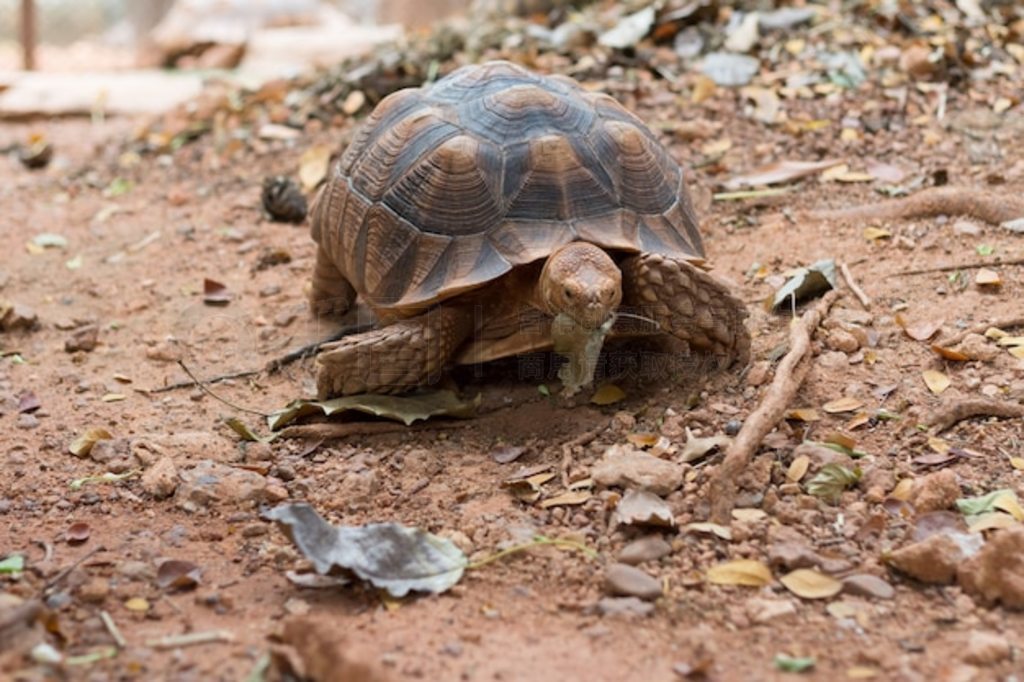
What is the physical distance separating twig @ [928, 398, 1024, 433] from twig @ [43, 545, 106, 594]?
7.42 feet

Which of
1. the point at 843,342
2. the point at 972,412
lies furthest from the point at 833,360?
the point at 972,412

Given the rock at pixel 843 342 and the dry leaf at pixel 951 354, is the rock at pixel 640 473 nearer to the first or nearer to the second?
the rock at pixel 843 342

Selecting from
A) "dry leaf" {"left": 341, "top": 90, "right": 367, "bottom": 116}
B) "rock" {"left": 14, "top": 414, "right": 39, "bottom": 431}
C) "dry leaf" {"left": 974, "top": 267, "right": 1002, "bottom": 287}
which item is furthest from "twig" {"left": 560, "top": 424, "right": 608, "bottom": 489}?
"dry leaf" {"left": 341, "top": 90, "right": 367, "bottom": 116}

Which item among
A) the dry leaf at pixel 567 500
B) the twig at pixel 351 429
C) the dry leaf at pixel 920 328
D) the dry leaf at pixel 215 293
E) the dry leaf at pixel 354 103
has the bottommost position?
the dry leaf at pixel 215 293

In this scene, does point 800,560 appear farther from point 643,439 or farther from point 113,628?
point 113,628

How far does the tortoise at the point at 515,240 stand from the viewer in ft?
11.6

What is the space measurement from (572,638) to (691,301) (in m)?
1.40

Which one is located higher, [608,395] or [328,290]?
[608,395]

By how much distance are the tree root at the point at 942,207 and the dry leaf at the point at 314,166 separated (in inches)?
105

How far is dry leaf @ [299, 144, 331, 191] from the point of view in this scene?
620 centimetres

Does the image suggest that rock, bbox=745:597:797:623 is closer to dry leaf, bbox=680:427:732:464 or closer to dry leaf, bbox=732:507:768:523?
dry leaf, bbox=732:507:768:523

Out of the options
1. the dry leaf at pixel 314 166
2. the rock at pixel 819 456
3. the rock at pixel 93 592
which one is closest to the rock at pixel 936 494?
the rock at pixel 819 456

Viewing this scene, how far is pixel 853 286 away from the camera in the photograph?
406 cm

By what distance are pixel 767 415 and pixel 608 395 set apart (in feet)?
2.17
